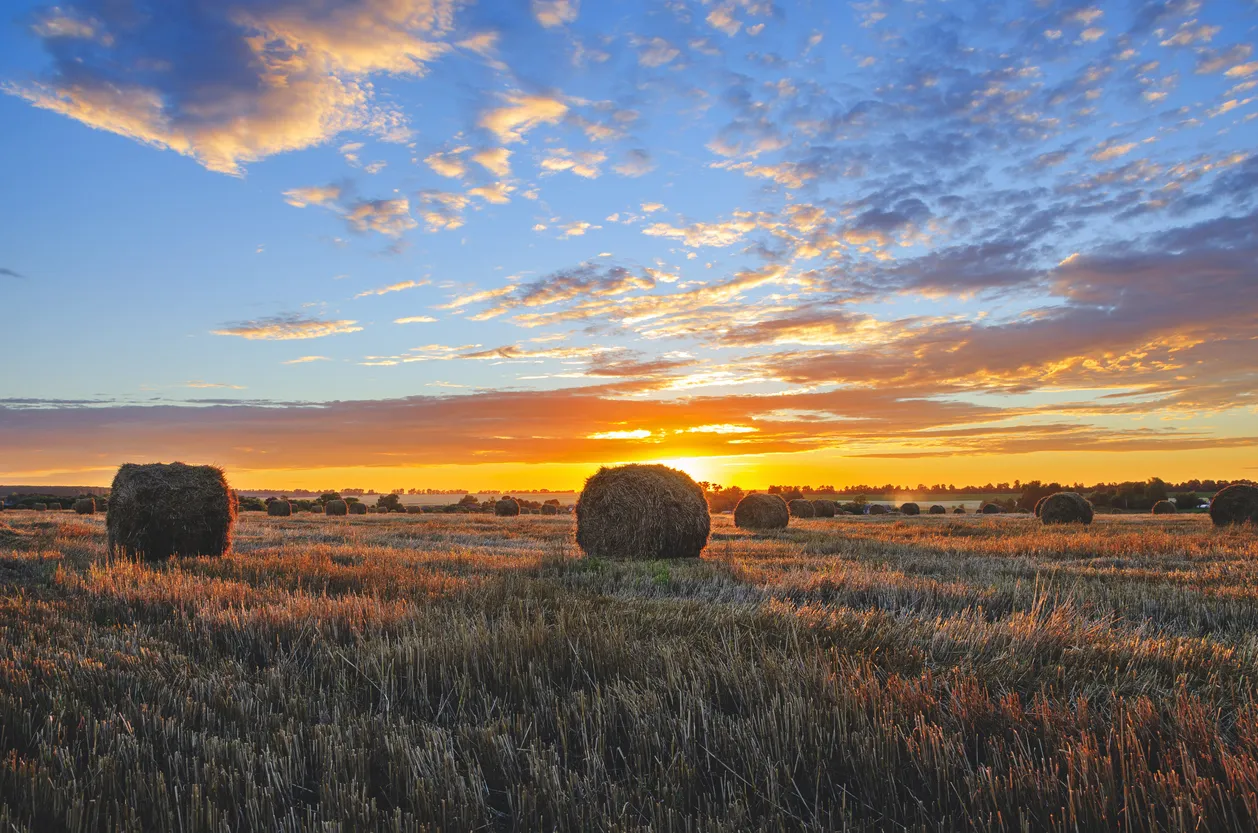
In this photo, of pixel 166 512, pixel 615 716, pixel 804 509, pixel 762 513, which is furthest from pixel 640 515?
pixel 804 509

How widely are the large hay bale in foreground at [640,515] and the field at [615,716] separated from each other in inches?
338

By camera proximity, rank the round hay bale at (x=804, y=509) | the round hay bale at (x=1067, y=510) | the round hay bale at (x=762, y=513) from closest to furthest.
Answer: the round hay bale at (x=762, y=513) < the round hay bale at (x=1067, y=510) < the round hay bale at (x=804, y=509)

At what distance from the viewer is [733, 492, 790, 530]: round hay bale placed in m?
28.4

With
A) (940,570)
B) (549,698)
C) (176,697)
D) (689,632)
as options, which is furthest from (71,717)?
(940,570)

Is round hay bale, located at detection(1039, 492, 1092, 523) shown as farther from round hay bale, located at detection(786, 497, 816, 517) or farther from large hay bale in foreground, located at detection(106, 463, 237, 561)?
large hay bale in foreground, located at detection(106, 463, 237, 561)

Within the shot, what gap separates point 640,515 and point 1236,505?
24532 millimetres

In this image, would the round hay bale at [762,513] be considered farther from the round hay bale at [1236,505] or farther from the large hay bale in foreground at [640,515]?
the round hay bale at [1236,505]

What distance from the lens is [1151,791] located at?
2217 mm

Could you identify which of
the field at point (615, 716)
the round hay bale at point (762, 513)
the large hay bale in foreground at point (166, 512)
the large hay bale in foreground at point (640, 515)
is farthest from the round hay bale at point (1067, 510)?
the large hay bale in foreground at point (166, 512)

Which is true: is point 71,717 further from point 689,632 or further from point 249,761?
point 689,632

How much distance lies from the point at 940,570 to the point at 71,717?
10.5m

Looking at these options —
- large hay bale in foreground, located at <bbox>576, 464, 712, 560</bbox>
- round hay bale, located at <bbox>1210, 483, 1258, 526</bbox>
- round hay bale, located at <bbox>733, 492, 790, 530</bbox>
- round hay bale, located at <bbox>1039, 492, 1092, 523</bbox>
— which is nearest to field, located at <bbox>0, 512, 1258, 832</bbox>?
large hay bale in foreground, located at <bbox>576, 464, 712, 560</bbox>

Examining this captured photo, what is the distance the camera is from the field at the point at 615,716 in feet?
7.52

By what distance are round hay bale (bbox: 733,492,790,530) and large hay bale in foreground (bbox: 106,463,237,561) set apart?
66.3 ft
